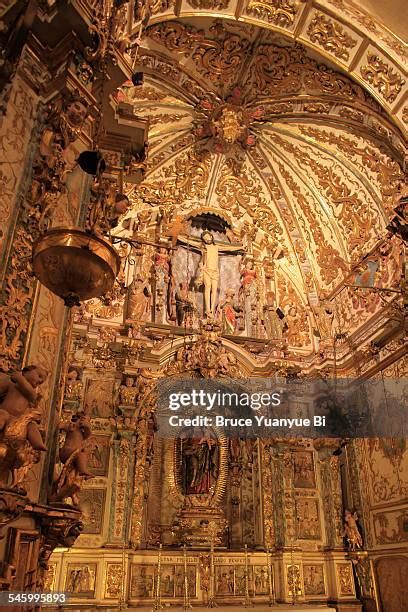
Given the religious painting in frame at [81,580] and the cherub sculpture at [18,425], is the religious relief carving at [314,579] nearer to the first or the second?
the religious painting in frame at [81,580]

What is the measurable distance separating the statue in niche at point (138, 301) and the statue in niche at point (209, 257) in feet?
4.52

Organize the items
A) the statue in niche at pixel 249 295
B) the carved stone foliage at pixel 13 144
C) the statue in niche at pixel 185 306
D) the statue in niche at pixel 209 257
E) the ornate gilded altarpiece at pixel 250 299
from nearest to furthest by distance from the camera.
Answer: the carved stone foliage at pixel 13 144, the ornate gilded altarpiece at pixel 250 299, the statue in niche at pixel 185 306, the statue in niche at pixel 209 257, the statue in niche at pixel 249 295

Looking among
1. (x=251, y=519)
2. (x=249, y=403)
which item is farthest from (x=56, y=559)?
(x=249, y=403)

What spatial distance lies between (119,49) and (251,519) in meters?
9.20

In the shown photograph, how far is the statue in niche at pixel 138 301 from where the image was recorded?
11.3 metres

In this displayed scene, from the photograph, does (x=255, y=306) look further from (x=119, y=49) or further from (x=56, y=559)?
(x=119, y=49)

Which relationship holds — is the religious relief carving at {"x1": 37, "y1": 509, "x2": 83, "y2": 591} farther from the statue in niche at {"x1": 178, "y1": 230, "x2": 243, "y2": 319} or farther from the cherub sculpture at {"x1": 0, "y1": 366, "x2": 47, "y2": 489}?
the statue in niche at {"x1": 178, "y1": 230, "x2": 243, "y2": 319}

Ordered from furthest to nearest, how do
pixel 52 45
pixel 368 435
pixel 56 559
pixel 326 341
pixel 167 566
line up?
1. pixel 326 341
2. pixel 368 435
3. pixel 167 566
4. pixel 56 559
5. pixel 52 45

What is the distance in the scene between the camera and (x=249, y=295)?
12766 millimetres

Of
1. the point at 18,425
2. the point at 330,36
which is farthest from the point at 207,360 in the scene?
the point at 18,425

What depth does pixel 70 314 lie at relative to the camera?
491 centimetres

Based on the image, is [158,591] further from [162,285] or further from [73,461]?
[162,285]

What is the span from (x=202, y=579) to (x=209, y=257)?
704 cm

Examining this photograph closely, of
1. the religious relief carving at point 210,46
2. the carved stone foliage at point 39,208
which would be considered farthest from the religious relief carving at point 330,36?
the carved stone foliage at point 39,208
